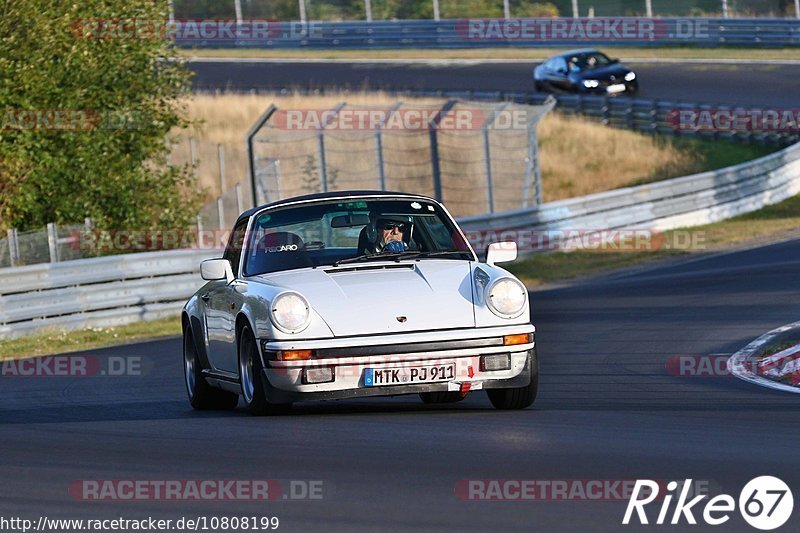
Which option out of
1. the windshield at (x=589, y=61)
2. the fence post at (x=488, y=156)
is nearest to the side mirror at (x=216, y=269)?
the fence post at (x=488, y=156)

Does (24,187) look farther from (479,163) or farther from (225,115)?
(225,115)

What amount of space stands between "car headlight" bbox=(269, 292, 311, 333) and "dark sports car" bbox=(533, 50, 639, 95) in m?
32.2

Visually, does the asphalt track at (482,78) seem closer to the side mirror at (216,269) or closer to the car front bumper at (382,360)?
the side mirror at (216,269)

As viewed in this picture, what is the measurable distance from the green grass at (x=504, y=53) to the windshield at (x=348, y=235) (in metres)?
34.3

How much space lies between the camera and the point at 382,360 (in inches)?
341

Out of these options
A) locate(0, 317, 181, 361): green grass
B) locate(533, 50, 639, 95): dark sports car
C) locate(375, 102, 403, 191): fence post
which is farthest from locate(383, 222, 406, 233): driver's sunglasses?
locate(533, 50, 639, 95): dark sports car

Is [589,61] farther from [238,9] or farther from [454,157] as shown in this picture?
[238,9]

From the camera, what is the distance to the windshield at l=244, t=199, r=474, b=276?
32.1 feet

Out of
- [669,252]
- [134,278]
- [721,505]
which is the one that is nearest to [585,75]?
[669,252]

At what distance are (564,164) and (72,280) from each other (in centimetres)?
1854

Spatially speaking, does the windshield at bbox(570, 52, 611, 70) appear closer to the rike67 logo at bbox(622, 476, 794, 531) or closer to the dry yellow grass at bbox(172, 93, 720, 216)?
the dry yellow grass at bbox(172, 93, 720, 216)

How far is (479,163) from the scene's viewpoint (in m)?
31.4

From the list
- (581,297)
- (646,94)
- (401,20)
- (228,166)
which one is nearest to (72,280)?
(581,297)

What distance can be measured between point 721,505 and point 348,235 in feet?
14.5
